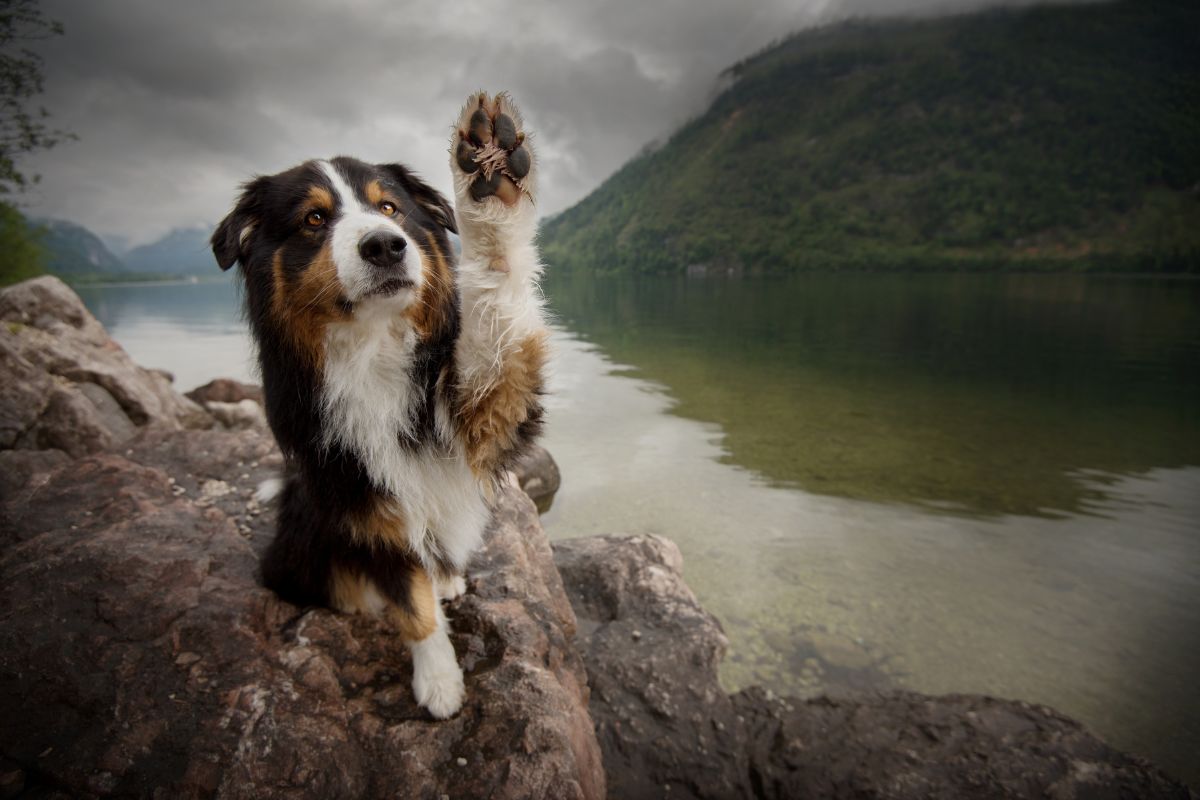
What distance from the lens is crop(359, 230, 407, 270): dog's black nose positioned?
7.18 feet

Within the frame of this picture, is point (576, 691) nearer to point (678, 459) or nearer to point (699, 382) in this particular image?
point (678, 459)

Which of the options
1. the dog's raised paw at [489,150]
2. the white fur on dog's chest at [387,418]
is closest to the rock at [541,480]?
the white fur on dog's chest at [387,418]

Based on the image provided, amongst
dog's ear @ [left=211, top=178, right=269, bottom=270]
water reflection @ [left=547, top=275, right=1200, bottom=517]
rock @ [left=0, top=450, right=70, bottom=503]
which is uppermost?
dog's ear @ [left=211, top=178, right=269, bottom=270]

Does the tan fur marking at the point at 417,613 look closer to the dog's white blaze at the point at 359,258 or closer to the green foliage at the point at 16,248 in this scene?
the dog's white blaze at the point at 359,258

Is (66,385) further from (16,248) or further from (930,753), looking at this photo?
(16,248)

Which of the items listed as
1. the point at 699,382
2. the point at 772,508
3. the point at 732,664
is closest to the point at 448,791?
the point at 732,664

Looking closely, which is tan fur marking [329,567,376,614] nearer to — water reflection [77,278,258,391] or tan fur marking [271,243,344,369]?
tan fur marking [271,243,344,369]

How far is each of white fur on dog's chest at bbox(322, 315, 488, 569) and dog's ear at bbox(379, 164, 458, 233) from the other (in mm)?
742

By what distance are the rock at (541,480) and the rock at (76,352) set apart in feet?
14.2

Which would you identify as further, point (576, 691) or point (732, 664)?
point (732, 664)

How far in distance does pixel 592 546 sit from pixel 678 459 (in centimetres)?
500

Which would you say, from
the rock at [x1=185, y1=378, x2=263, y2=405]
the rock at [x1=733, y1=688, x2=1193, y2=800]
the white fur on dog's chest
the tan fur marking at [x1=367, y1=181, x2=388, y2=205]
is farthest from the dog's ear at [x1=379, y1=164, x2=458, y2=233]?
the rock at [x1=185, y1=378, x2=263, y2=405]

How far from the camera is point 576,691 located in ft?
→ 10.1

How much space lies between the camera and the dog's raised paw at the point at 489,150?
1.96 metres
